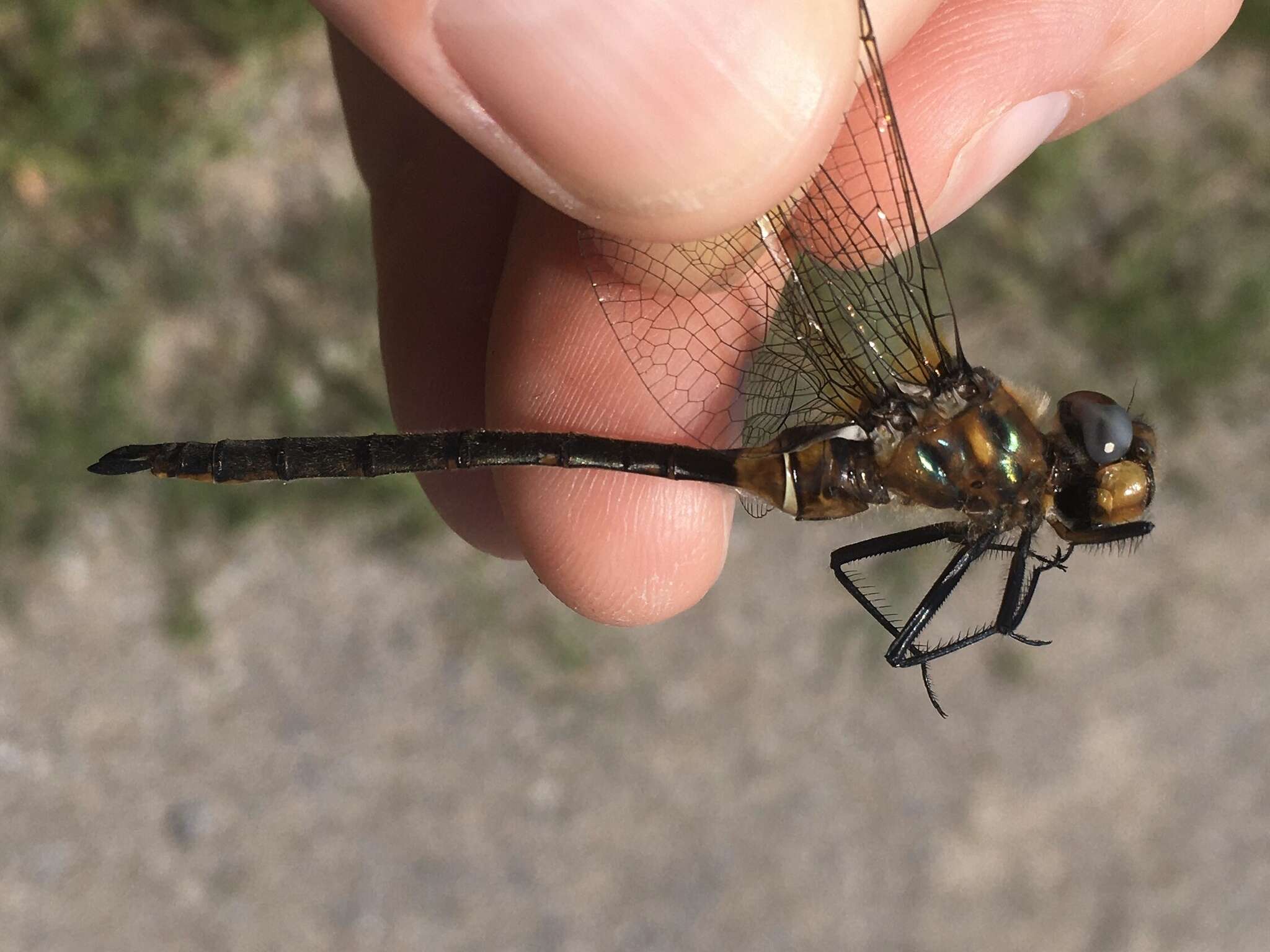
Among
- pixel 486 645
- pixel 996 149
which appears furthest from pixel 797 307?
pixel 486 645

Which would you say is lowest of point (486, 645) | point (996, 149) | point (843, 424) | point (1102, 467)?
point (486, 645)

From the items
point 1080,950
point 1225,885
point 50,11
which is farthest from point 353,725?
point 1225,885

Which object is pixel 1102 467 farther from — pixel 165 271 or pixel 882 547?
pixel 165 271

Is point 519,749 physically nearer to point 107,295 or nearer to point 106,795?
point 106,795

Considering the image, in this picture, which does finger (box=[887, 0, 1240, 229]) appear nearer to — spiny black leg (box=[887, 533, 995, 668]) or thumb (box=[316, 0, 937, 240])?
spiny black leg (box=[887, 533, 995, 668])

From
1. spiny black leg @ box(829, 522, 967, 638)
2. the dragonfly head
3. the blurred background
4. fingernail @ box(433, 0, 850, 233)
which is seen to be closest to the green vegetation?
the blurred background

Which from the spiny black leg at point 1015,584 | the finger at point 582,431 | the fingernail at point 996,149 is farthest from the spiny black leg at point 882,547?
the fingernail at point 996,149

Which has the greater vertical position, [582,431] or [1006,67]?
[1006,67]
